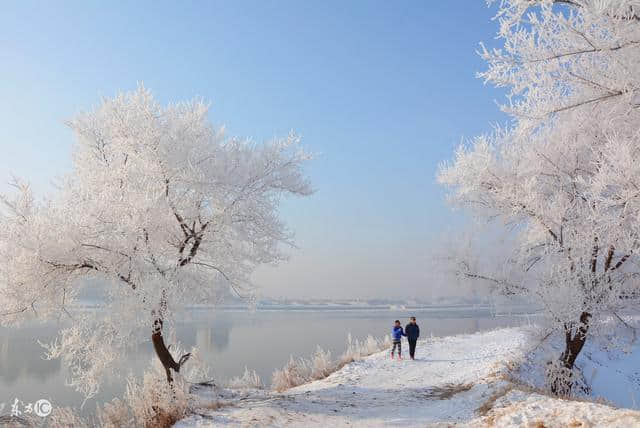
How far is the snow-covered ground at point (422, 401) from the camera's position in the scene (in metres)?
6.31

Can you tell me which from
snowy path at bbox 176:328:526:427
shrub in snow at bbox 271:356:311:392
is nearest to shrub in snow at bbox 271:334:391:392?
shrub in snow at bbox 271:356:311:392

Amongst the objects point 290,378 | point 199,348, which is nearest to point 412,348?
point 290,378

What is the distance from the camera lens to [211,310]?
39.6 feet

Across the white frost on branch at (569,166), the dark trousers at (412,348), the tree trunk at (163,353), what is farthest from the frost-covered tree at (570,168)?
the tree trunk at (163,353)

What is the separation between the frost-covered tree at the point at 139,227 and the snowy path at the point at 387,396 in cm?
259

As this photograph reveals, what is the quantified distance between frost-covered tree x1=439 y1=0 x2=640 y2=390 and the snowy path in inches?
112

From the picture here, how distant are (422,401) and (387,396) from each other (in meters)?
0.92

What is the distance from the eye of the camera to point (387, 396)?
10344 mm

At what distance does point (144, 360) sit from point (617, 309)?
1847cm

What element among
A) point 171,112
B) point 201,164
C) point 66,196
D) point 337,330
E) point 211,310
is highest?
point 171,112

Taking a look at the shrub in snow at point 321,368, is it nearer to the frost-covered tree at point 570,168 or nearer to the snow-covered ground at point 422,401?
the snow-covered ground at point 422,401

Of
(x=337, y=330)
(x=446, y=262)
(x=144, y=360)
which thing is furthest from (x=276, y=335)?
(x=446, y=262)

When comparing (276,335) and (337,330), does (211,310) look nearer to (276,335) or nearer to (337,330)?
(276,335)

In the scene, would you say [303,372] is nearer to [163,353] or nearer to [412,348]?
[412,348]
